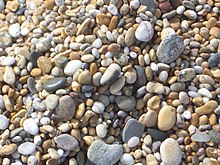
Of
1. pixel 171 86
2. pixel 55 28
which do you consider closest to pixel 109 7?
pixel 55 28

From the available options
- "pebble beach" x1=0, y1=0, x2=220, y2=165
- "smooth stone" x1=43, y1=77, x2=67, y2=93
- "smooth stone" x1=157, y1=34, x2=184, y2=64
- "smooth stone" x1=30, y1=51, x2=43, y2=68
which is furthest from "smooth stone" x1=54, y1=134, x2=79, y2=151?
"smooth stone" x1=157, y1=34, x2=184, y2=64

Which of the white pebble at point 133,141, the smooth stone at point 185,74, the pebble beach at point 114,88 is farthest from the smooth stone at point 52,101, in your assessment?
the smooth stone at point 185,74

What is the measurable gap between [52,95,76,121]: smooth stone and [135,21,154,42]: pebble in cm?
27

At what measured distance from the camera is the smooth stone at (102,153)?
124 centimetres

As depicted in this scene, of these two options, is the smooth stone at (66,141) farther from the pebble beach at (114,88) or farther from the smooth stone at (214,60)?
the smooth stone at (214,60)

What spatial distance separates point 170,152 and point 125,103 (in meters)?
0.18

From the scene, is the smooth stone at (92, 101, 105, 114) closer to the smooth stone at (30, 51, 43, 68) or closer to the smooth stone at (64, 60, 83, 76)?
the smooth stone at (64, 60, 83, 76)

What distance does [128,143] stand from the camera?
126 centimetres

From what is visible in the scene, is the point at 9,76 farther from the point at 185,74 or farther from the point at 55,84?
the point at 185,74

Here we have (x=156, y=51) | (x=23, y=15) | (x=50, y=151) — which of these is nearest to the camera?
(x=50, y=151)

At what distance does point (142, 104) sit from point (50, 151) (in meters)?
0.29

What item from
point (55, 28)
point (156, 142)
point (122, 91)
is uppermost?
point (55, 28)

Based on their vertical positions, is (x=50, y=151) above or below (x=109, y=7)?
below

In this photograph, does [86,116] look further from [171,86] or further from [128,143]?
[171,86]
